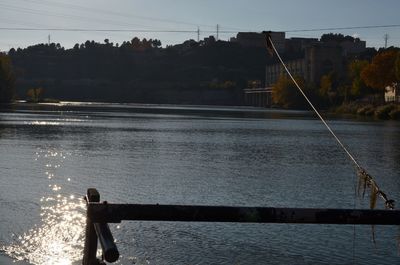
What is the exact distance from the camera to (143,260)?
16.7m

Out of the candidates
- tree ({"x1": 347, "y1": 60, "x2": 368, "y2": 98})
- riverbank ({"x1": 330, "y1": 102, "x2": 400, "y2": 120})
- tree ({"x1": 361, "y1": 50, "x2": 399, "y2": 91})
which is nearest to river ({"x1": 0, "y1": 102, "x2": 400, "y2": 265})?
riverbank ({"x1": 330, "y1": 102, "x2": 400, "y2": 120})

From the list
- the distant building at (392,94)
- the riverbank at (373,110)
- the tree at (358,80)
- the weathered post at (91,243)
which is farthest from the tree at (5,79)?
the weathered post at (91,243)

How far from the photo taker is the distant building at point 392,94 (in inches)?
6816

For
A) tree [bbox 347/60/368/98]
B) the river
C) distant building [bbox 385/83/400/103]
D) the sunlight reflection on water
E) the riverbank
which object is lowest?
the riverbank

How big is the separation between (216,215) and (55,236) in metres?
12.1

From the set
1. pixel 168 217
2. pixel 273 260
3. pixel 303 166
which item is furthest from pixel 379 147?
pixel 168 217

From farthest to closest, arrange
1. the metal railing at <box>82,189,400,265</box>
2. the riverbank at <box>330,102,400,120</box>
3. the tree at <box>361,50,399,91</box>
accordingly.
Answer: the tree at <box>361,50,399,91</box> < the riverbank at <box>330,102,400,120</box> < the metal railing at <box>82,189,400,265</box>

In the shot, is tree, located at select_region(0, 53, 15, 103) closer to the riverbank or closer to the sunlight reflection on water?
the riverbank

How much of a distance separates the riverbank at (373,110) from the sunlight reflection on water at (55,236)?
122 meters

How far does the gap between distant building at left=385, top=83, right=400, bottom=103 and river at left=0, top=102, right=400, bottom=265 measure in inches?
4656

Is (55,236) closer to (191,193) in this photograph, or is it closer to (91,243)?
(191,193)

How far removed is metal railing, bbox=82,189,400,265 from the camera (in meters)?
7.81

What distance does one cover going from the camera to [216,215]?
8.05 metres

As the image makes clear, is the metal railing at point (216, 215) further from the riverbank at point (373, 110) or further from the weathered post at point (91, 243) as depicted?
the riverbank at point (373, 110)
